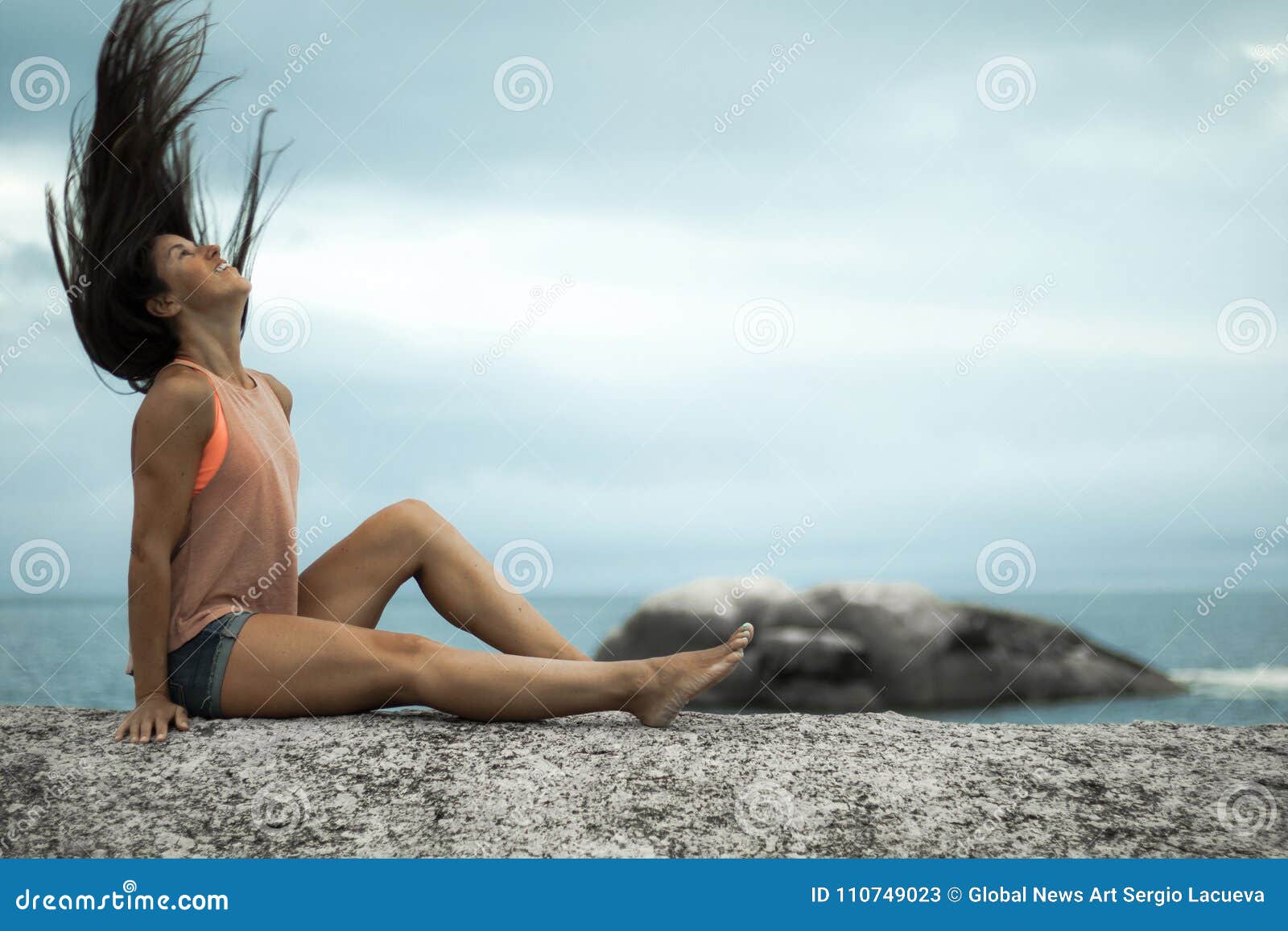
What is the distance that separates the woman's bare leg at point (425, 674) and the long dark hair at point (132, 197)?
0.83 meters

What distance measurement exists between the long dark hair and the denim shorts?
714 mm

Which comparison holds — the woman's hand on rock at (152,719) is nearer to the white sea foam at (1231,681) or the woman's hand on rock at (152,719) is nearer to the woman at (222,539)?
the woman at (222,539)

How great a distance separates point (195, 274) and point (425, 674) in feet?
4.05

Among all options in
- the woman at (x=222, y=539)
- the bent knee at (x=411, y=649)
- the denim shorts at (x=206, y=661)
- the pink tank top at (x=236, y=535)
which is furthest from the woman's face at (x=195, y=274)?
the bent knee at (x=411, y=649)

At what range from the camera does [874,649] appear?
818 cm

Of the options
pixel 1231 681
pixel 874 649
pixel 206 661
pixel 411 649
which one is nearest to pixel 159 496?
pixel 206 661

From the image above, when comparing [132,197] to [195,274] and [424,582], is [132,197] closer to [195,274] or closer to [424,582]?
[195,274]

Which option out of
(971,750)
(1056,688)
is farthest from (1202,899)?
(1056,688)

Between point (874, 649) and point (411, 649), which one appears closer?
point (411, 649)

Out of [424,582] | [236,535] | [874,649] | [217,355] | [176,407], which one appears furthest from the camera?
[874,649]

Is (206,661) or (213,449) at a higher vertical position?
(213,449)

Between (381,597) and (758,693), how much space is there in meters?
6.24

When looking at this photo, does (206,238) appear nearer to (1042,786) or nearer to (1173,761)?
(1042,786)

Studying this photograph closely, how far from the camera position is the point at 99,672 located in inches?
324
